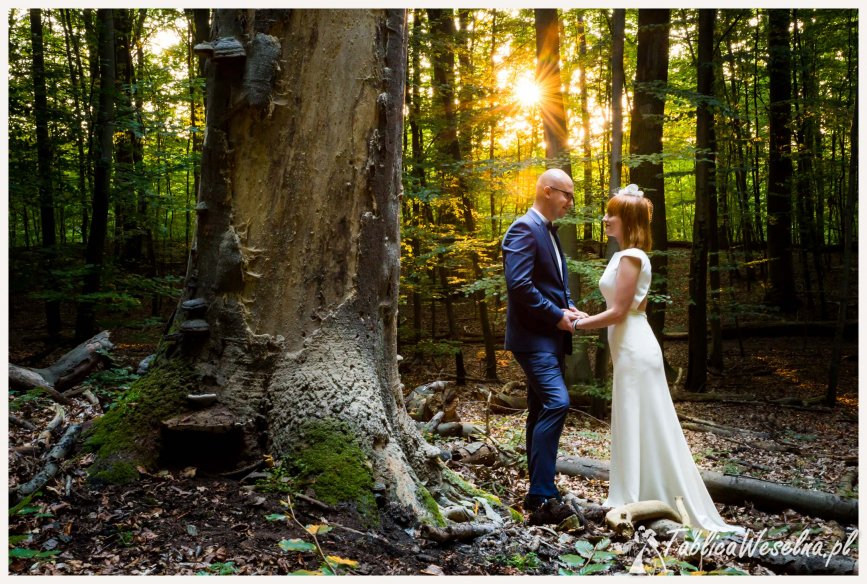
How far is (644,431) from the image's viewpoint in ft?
13.4

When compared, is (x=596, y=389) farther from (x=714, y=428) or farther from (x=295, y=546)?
(x=295, y=546)

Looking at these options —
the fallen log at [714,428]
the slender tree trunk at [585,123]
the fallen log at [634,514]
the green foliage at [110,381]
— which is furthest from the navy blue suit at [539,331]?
the fallen log at [714,428]

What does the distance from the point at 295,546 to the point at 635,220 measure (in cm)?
296

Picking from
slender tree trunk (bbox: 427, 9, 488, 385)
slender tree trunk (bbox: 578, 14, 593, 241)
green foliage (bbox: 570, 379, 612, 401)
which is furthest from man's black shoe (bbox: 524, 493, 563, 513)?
slender tree trunk (bbox: 427, 9, 488, 385)

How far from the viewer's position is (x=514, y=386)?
33.6 ft

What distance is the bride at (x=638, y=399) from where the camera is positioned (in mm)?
3973

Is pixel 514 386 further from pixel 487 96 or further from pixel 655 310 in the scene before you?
pixel 487 96

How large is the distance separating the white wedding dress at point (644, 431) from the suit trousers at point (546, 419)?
1.45ft

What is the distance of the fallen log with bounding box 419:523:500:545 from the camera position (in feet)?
9.71

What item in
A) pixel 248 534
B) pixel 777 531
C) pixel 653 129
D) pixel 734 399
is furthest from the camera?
pixel 734 399

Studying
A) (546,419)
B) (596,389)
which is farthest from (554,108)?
(546,419)
